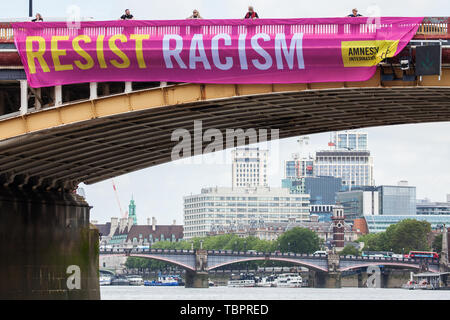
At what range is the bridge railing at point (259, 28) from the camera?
141 feet

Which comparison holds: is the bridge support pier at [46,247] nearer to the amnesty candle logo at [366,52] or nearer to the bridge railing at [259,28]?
the bridge railing at [259,28]

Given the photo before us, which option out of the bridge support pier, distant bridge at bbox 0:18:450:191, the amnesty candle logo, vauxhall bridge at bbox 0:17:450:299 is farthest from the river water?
the amnesty candle logo

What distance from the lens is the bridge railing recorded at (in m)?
43.1

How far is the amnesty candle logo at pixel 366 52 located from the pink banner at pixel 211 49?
0.04 metres

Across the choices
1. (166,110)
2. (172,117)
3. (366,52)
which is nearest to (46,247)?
(172,117)

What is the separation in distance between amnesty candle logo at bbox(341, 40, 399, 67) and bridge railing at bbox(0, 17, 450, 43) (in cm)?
57

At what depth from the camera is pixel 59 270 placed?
60.4m

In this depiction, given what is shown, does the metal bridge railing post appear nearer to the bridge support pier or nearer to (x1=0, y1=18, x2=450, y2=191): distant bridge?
(x1=0, y1=18, x2=450, y2=191): distant bridge

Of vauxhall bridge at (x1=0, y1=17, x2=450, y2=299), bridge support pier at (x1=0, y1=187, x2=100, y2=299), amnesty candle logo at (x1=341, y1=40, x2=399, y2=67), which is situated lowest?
bridge support pier at (x1=0, y1=187, x2=100, y2=299)

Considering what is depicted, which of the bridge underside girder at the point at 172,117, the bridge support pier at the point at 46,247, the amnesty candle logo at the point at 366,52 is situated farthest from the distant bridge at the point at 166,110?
the bridge support pier at the point at 46,247

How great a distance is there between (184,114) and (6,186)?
1181 centimetres

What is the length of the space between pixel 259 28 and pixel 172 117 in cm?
605
